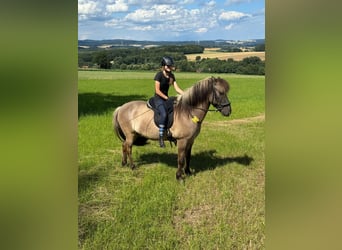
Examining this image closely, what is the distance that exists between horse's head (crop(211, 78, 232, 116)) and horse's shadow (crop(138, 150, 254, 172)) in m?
1.48

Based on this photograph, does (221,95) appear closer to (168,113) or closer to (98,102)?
(168,113)

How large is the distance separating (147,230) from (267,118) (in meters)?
3.62

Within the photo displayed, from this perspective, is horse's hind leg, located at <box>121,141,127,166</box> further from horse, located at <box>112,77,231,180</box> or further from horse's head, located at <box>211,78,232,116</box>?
horse's head, located at <box>211,78,232,116</box>

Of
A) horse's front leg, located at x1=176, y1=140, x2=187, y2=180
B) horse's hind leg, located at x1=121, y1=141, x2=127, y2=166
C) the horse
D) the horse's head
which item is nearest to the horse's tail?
horse's hind leg, located at x1=121, y1=141, x2=127, y2=166

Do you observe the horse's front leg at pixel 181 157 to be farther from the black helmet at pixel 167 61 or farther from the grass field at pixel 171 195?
the black helmet at pixel 167 61

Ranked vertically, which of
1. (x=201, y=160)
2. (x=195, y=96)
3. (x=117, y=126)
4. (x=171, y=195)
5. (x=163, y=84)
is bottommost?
(x=171, y=195)

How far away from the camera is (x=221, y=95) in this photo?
624 cm

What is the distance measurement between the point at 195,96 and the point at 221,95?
47 centimetres

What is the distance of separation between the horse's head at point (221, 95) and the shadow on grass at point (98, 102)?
22.9 feet

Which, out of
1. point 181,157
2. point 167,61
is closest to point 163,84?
point 167,61

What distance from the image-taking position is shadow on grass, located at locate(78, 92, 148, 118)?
13.3 metres
